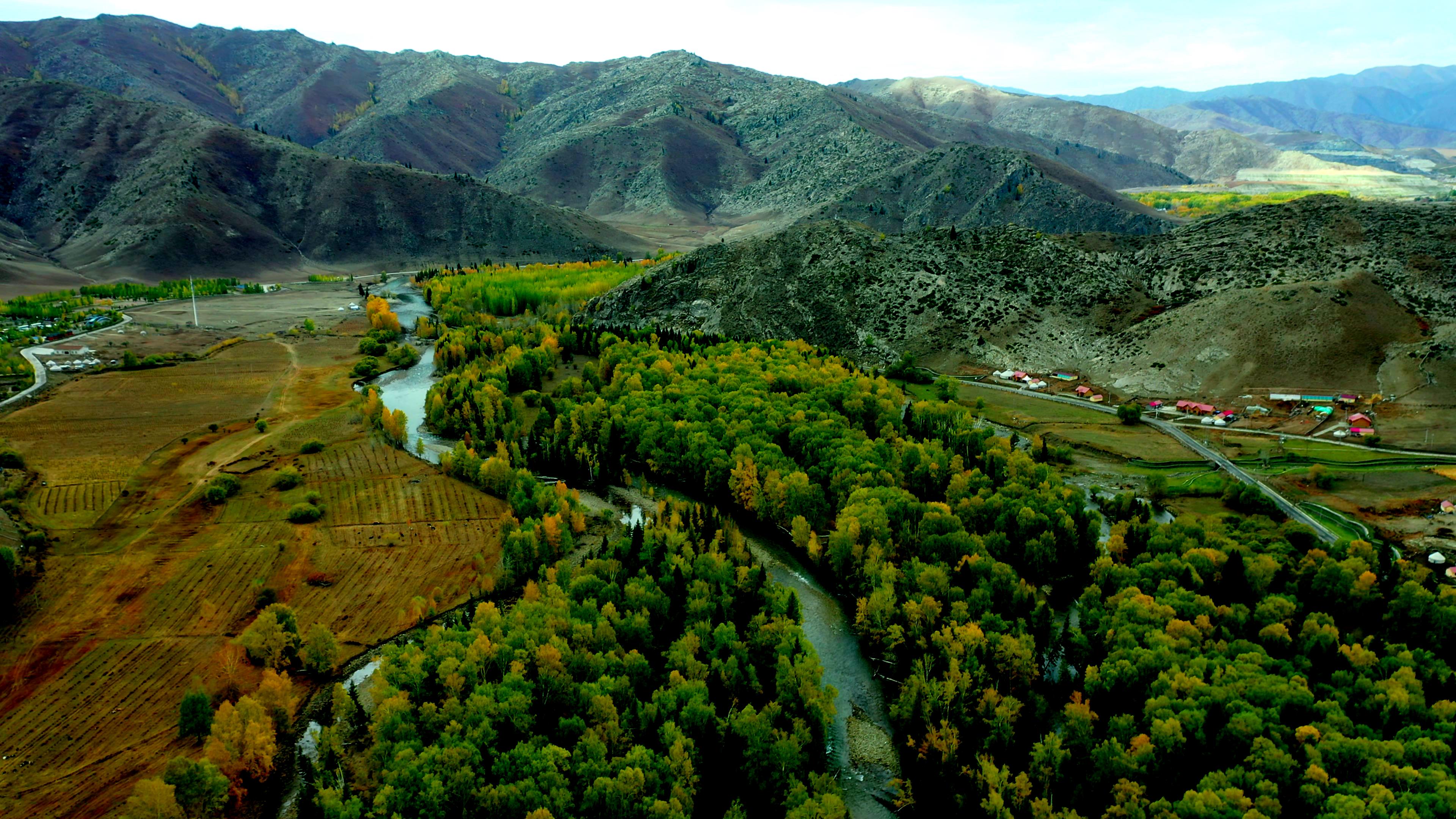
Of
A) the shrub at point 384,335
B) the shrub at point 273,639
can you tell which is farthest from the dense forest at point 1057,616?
the shrub at point 384,335

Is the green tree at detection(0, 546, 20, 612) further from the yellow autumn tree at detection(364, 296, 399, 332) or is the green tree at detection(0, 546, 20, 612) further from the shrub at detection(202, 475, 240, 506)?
the yellow autumn tree at detection(364, 296, 399, 332)

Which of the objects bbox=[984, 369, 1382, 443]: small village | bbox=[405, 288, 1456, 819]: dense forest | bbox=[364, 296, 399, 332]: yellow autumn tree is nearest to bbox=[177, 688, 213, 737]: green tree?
bbox=[405, 288, 1456, 819]: dense forest

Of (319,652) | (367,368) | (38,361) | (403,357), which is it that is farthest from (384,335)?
(319,652)

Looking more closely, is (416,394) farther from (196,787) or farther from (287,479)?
(196,787)

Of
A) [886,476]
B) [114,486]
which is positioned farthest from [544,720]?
[114,486]

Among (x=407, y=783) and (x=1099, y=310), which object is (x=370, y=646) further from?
(x=1099, y=310)

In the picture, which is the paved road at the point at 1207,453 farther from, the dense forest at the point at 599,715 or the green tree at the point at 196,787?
the green tree at the point at 196,787
